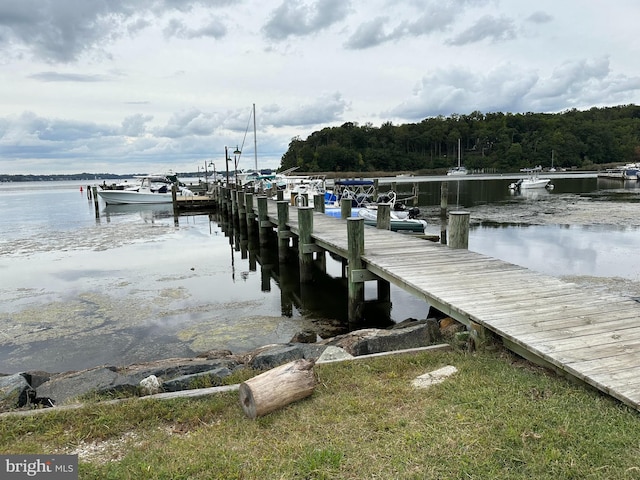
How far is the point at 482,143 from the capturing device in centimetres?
12912

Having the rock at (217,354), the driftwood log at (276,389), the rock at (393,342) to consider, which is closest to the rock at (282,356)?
the rock at (393,342)

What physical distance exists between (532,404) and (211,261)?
43.8ft

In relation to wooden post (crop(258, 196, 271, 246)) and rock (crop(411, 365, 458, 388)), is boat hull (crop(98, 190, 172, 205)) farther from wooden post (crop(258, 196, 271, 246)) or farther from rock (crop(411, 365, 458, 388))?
rock (crop(411, 365, 458, 388))

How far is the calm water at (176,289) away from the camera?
8.30 meters

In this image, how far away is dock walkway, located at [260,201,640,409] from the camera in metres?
3.86

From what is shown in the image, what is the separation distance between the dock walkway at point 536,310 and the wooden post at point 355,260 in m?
0.20

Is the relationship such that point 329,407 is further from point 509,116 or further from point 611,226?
point 509,116

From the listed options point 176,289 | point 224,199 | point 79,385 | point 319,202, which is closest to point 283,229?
point 176,289

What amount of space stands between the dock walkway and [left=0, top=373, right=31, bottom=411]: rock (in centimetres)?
496

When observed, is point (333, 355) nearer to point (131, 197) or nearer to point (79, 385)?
point (79, 385)

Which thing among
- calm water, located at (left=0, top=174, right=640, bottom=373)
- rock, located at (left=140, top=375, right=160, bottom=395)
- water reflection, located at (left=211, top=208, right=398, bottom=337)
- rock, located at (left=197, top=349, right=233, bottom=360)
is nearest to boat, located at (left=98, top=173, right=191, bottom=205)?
calm water, located at (left=0, top=174, right=640, bottom=373)

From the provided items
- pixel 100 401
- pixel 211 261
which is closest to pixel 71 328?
pixel 100 401

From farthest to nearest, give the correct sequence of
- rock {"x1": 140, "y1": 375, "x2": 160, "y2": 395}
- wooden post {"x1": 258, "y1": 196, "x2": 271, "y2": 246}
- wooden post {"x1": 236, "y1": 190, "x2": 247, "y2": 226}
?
wooden post {"x1": 236, "y1": 190, "x2": 247, "y2": 226}
wooden post {"x1": 258, "y1": 196, "x2": 271, "y2": 246}
rock {"x1": 140, "y1": 375, "x2": 160, "y2": 395}

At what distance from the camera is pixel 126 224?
26.4 m
